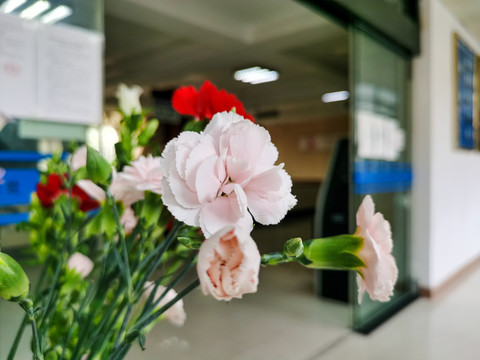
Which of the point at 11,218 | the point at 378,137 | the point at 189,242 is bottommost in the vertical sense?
the point at 11,218

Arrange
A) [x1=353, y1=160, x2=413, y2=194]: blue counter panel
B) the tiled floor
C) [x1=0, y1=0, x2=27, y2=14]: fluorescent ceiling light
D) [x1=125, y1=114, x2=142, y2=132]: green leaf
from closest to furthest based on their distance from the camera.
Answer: [x1=125, y1=114, x2=142, y2=132]: green leaf < [x1=0, y1=0, x2=27, y2=14]: fluorescent ceiling light < the tiled floor < [x1=353, y1=160, x2=413, y2=194]: blue counter panel

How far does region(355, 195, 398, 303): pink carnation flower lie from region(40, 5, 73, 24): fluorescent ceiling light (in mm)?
1747

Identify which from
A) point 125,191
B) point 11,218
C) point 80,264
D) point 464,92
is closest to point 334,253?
point 125,191

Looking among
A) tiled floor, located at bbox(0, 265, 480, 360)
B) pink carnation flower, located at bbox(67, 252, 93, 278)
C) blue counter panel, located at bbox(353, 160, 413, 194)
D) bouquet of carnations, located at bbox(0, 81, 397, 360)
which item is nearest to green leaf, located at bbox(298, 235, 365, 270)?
bouquet of carnations, located at bbox(0, 81, 397, 360)

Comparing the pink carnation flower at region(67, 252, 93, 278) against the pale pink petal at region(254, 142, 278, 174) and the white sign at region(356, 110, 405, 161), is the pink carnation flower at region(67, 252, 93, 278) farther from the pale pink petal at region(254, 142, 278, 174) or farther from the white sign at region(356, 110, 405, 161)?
the white sign at region(356, 110, 405, 161)

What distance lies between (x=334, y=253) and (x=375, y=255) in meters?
0.04

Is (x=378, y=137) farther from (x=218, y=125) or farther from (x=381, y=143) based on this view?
(x=218, y=125)

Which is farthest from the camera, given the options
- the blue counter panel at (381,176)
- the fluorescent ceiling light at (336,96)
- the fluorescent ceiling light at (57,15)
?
the fluorescent ceiling light at (336,96)

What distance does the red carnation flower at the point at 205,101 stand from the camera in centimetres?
38

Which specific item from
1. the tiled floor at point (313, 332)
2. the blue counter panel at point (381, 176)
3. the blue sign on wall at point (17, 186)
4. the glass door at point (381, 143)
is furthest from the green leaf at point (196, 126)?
→ the blue counter panel at point (381, 176)

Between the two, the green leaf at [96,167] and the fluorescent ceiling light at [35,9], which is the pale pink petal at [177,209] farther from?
the fluorescent ceiling light at [35,9]

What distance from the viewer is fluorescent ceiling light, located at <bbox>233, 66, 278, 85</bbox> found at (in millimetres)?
6640

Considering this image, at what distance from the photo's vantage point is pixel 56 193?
0.57 metres

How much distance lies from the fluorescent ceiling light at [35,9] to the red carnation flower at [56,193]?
1.08 meters
